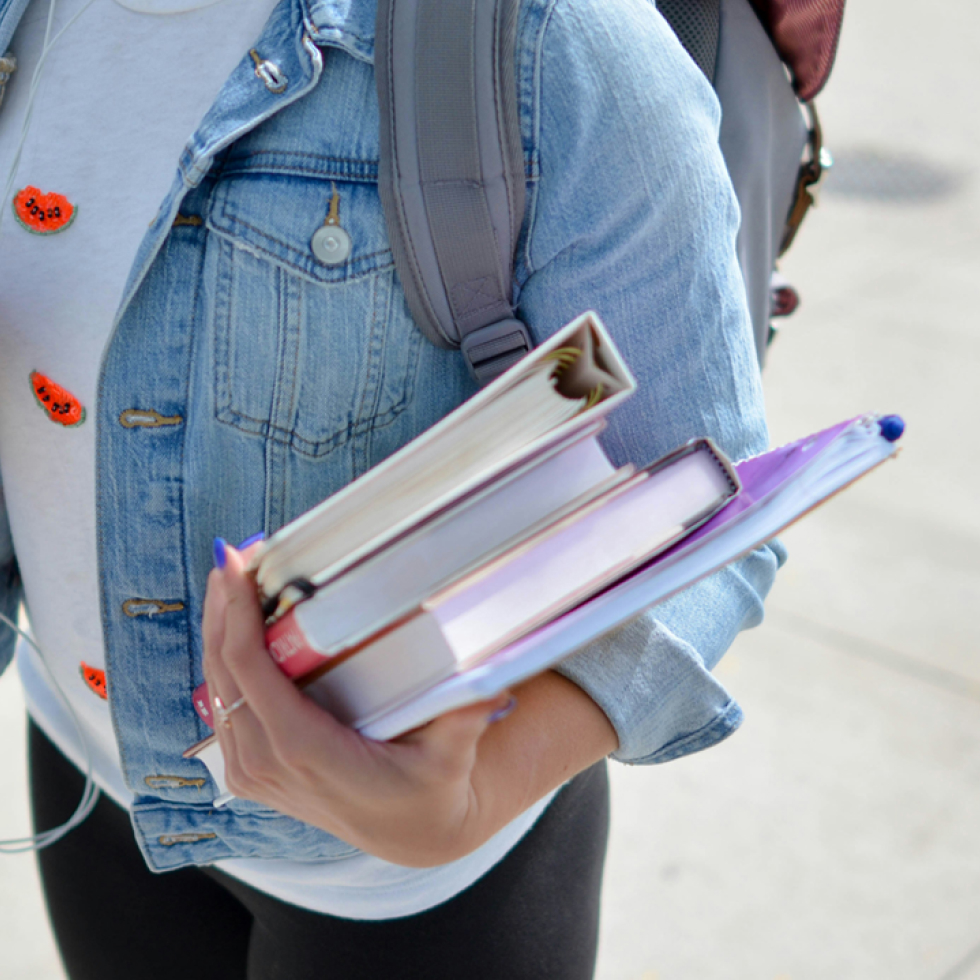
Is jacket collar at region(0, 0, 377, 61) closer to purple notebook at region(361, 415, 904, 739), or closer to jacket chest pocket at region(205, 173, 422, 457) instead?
jacket chest pocket at region(205, 173, 422, 457)

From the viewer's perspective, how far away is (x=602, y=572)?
66cm

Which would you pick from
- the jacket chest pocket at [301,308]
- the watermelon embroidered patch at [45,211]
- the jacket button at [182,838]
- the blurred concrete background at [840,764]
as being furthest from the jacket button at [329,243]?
the blurred concrete background at [840,764]

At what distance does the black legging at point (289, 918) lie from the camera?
3.76ft

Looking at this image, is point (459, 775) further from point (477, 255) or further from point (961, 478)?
point (961, 478)

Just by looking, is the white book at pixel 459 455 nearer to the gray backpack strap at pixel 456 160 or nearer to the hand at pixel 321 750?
the hand at pixel 321 750

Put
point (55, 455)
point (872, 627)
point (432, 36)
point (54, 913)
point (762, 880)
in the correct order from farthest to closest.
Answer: point (872, 627) < point (762, 880) < point (54, 913) < point (55, 455) < point (432, 36)

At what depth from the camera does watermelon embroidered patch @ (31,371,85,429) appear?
960 millimetres

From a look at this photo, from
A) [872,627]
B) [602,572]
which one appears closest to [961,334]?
[872,627]

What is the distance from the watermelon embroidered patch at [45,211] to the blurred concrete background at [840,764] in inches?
80.2

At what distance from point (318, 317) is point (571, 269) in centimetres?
22

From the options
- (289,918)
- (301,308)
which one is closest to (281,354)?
(301,308)

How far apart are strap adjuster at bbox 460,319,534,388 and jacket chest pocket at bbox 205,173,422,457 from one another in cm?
7

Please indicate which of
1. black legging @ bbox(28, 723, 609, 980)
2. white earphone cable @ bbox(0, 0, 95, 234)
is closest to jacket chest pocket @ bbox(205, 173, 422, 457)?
white earphone cable @ bbox(0, 0, 95, 234)

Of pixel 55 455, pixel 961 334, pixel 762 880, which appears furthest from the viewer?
pixel 961 334
